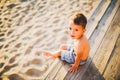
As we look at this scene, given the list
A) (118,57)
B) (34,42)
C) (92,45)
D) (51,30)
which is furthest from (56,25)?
(118,57)

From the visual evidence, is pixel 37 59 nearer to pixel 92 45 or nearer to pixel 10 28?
pixel 92 45

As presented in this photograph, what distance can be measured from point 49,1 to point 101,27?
7.53ft

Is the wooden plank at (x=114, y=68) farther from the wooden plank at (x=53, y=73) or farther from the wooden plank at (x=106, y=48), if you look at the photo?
the wooden plank at (x=53, y=73)

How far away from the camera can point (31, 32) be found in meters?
4.04

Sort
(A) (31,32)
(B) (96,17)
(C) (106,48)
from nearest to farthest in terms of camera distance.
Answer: (C) (106,48) → (B) (96,17) → (A) (31,32)

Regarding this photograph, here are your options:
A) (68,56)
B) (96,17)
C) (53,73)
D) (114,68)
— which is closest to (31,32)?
(96,17)

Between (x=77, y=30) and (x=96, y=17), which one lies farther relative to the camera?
(x=96, y=17)

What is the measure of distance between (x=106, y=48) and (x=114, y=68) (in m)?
0.40

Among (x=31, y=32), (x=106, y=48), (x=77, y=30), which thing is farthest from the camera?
(x=31, y=32)

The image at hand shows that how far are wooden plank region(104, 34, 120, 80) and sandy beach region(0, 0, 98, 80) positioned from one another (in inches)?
41.4

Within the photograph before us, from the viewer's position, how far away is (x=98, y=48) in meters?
2.81

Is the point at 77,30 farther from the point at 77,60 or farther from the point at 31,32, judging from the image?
the point at 31,32

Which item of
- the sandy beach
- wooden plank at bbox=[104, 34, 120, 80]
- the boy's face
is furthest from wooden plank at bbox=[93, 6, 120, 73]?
the sandy beach

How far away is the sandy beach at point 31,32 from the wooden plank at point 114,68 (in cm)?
105
